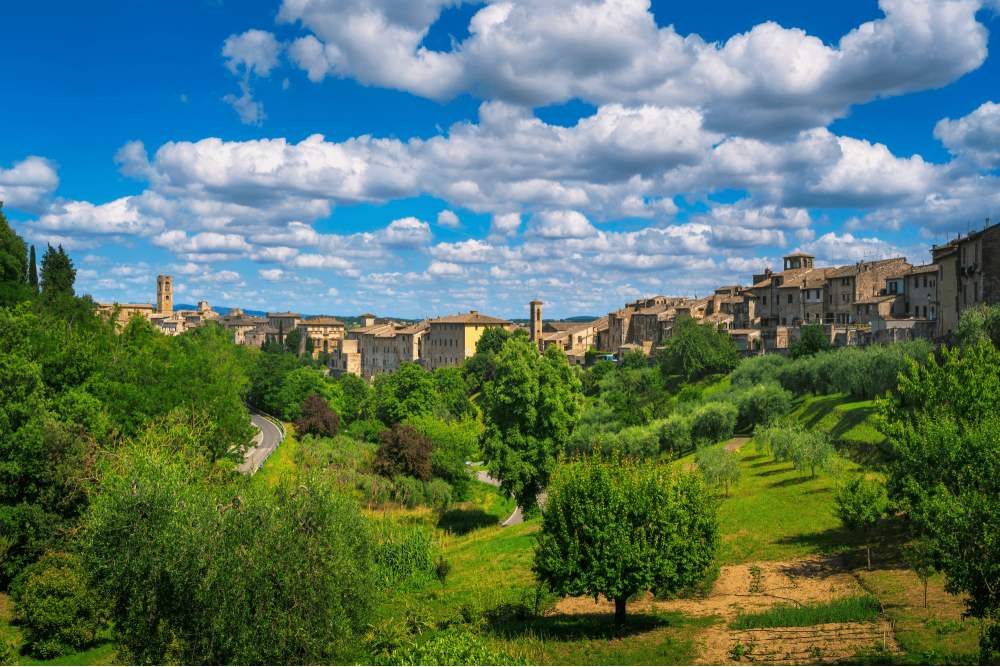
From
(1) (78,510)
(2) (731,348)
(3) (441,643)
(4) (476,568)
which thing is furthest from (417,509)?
(2) (731,348)

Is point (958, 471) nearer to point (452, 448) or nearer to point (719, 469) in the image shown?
point (719, 469)

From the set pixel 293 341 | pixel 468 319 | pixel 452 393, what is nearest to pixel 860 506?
pixel 452 393

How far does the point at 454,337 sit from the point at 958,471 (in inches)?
4180

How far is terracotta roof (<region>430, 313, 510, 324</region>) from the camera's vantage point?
12147cm

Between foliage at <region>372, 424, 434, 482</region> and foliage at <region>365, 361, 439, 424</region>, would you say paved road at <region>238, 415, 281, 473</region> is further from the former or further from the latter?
foliage at <region>365, 361, 439, 424</region>

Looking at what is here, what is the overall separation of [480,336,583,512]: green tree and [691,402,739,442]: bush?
17.3 metres

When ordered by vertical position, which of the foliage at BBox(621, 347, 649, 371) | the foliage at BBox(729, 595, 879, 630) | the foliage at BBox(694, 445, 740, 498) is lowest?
the foliage at BBox(729, 595, 879, 630)

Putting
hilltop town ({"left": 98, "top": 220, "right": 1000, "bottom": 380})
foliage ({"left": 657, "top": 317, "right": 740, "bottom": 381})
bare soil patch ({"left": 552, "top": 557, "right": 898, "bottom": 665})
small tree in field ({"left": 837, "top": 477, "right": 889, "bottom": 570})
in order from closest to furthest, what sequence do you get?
bare soil patch ({"left": 552, "top": 557, "right": 898, "bottom": 665}), small tree in field ({"left": 837, "top": 477, "right": 889, "bottom": 570}), hilltop town ({"left": 98, "top": 220, "right": 1000, "bottom": 380}), foliage ({"left": 657, "top": 317, "right": 740, "bottom": 381})

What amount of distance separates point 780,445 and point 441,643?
28.9 metres

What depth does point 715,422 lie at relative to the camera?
51.3 metres

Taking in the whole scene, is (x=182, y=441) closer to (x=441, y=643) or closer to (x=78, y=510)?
(x=78, y=510)

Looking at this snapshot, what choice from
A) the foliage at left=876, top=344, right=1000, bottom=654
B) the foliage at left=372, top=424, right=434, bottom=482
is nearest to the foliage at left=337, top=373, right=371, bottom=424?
the foliage at left=372, top=424, right=434, bottom=482

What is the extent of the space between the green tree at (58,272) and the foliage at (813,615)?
184 ft

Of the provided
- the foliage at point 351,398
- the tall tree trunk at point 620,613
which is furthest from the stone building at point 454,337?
the tall tree trunk at point 620,613
